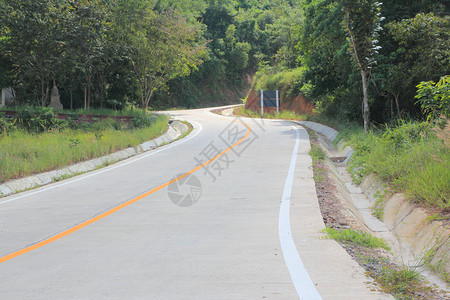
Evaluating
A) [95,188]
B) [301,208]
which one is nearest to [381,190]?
[301,208]

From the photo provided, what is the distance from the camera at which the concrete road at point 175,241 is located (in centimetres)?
427

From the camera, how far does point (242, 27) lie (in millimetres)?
71812

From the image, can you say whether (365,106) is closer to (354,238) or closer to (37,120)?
(354,238)

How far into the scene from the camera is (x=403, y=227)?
7.46 meters

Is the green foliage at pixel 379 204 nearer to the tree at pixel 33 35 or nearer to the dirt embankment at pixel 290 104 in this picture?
the tree at pixel 33 35

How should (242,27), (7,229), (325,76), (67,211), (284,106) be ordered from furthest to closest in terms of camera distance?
(242,27) < (284,106) < (325,76) < (67,211) < (7,229)

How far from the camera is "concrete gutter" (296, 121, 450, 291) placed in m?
5.53

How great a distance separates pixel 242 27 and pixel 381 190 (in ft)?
214

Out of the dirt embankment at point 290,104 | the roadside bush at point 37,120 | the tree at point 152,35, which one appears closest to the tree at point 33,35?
the roadside bush at point 37,120

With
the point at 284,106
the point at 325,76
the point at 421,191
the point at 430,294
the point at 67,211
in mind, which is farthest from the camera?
the point at 284,106

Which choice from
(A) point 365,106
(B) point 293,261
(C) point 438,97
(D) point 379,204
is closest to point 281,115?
(A) point 365,106

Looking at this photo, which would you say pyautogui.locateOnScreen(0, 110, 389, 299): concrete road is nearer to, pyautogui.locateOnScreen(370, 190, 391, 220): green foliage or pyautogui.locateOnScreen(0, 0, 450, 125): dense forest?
pyautogui.locateOnScreen(370, 190, 391, 220): green foliage

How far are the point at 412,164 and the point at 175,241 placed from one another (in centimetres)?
571

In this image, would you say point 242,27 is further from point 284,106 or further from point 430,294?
point 430,294
